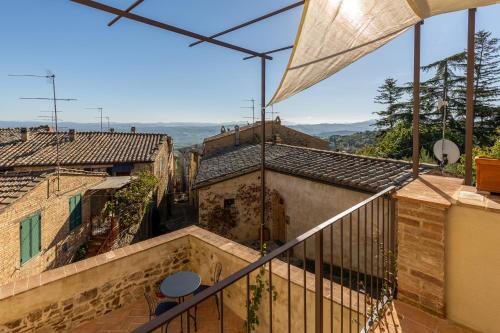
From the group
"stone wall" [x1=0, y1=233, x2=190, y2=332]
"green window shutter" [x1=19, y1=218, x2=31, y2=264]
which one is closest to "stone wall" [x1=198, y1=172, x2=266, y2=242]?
"stone wall" [x1=0, y1=233, x2=190, y2=332]

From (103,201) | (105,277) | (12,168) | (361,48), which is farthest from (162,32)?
(12,168)

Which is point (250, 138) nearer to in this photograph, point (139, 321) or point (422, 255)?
point (139, 321)

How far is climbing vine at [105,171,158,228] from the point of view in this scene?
1168 cm

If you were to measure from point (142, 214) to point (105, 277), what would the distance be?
8.01 meters

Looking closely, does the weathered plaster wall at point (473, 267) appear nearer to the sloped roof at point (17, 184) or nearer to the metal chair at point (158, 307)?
the metal chair at point (158, 307)

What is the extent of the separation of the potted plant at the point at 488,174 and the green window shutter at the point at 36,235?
10.4 meters

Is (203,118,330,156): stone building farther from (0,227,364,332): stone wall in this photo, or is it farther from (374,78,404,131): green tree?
(374,78,404,131): green tree

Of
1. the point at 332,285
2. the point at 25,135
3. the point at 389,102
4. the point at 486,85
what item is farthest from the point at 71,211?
the point at 389,102

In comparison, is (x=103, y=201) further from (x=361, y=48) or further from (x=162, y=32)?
(x=361, y=48)

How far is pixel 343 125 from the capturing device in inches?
3595

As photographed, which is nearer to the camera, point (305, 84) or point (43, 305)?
point (305, 84)

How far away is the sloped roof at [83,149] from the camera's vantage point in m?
13.9

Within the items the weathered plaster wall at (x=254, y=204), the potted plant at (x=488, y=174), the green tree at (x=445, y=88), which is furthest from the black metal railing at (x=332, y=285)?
the green tree at (x=445, y=88)

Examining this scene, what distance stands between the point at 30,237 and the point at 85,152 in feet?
27.9
